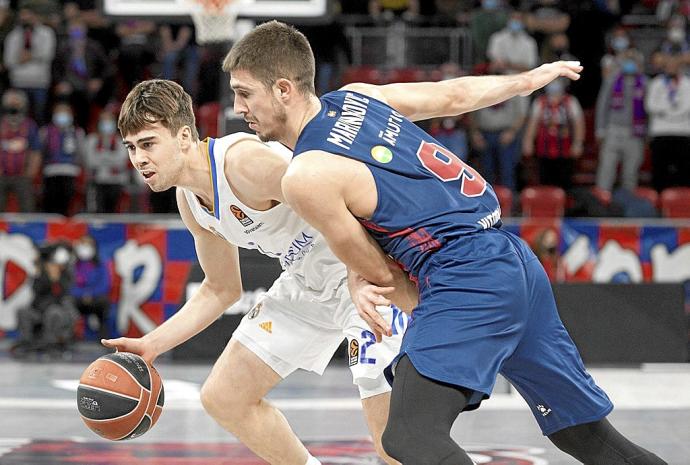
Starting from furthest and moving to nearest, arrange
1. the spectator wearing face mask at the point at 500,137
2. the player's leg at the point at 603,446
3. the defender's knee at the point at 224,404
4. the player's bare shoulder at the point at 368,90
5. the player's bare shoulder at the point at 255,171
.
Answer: the spectator wearing face mask at the point at 500,137
the defender's knee at the point at 224,404
the player's bare shoulder at the point at 255,171
the player's bare shoulder at the point at 368,90
the player's leg at the point at 603,446

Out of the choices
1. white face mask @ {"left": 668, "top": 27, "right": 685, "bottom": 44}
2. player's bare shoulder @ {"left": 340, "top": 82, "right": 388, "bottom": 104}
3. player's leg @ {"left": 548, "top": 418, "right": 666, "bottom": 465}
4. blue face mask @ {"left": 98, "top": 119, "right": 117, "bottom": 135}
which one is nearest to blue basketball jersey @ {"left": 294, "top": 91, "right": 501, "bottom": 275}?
player's bare shoulder @ {"left": 340, "top": 82, "right": 388, "bottom": 104}

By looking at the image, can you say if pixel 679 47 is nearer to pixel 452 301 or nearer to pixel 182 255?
pixel 182 255

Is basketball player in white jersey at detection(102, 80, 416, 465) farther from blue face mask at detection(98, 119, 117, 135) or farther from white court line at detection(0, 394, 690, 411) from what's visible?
blue face mask at detection(98, 119, 117, 135)

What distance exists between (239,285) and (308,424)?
7.65ft

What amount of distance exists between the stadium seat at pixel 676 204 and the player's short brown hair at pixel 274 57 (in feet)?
30.8

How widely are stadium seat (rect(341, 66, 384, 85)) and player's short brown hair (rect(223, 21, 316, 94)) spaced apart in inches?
408

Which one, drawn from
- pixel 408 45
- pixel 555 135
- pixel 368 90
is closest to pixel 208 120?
pixel 408 45

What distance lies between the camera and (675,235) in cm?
1064

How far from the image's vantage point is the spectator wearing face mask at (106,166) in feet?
42.9

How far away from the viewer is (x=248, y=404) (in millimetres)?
4500

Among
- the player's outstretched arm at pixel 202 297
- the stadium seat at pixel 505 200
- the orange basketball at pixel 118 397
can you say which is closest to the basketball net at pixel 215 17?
the stadium seat at pixel 505 200

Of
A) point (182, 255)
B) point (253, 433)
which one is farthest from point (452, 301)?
point (182, 255)

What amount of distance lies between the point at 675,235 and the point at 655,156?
308cm

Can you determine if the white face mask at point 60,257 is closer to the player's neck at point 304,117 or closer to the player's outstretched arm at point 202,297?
the player's outstretched arm at point 202,297
